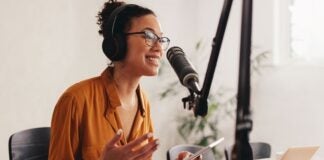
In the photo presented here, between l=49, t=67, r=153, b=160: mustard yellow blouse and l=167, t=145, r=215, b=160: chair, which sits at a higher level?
l=49, t=67, r=153, b=160: mustard yellow blouse

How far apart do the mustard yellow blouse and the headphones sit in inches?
5.1

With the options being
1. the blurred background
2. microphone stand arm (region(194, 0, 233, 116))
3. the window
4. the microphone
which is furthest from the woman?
the window

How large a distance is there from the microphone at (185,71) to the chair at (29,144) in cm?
108

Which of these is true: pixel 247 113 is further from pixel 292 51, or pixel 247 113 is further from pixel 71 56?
pixel 292 51

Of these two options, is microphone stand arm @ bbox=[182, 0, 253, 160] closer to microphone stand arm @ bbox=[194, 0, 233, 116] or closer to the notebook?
microphone stand arm @ bbox=[194, 0, 233, 116]

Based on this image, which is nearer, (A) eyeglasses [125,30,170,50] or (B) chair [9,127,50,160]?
(A) eyeglasses [125,30,170,50]

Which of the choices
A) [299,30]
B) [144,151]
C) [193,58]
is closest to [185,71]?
[144,151]

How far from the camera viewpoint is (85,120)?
1463 millimetres

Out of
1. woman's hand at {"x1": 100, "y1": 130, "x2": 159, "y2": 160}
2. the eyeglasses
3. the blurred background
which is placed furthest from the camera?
the blurred background

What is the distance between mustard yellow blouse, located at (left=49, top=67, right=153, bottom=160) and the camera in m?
1.41

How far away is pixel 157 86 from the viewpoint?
151 inches

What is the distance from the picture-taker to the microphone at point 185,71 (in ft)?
2.93

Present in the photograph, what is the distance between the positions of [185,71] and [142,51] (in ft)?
1.97

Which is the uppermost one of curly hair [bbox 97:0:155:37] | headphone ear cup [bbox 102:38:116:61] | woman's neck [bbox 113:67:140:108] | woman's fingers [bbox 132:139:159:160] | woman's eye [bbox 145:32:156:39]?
curly hair [bbox 97:0:155:37]
